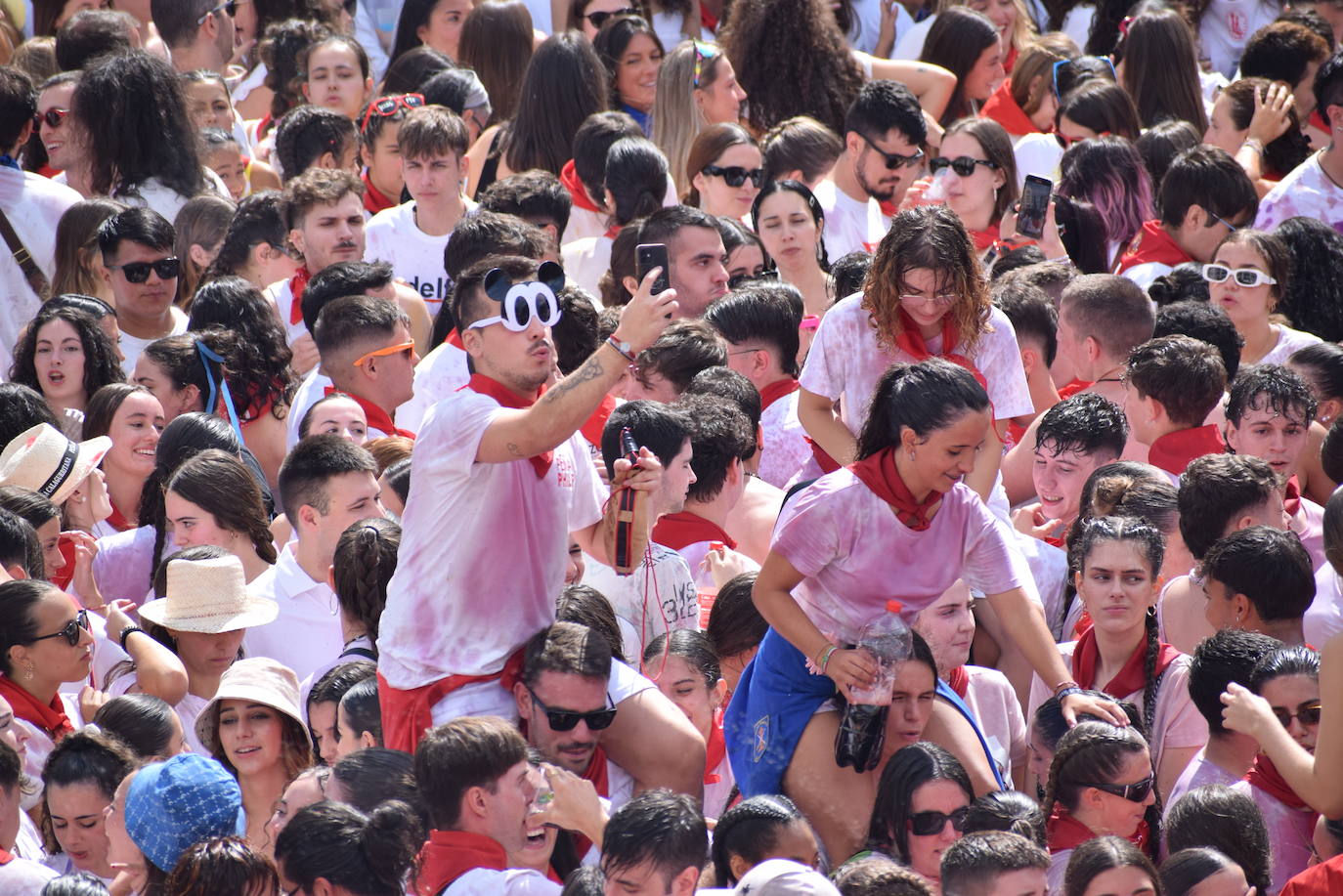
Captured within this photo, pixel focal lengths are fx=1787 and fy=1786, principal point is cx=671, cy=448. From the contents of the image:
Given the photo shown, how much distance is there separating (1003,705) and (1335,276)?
3.27 m

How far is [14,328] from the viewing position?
23.8 feet

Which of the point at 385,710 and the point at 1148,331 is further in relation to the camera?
the point at 1148,331

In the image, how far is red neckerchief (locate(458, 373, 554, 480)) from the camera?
427 centimetres

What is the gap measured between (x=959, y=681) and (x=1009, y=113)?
544 centimetres

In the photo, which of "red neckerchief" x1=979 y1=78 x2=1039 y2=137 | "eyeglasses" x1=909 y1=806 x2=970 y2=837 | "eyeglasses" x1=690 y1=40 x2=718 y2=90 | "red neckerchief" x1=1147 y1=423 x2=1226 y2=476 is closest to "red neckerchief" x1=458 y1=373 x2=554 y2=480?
"eyeglasses" x1=909 y1=806 x2=970 y2=837

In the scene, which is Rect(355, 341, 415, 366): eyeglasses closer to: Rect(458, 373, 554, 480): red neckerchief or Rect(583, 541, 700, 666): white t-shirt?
Rect(583, 541, 700, 666): white t-shirt

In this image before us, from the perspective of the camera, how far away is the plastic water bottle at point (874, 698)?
412 cm

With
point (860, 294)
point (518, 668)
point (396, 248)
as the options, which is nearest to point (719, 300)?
point (860, 294)

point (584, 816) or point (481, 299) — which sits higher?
point (481, 299)

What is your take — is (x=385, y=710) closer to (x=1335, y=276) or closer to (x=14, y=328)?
(x=14, y=328)

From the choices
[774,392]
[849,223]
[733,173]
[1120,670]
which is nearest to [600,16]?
[733,173]

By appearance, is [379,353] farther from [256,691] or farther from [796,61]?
[796,61]

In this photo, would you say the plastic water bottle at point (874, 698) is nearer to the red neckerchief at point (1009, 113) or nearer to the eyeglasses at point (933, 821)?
the eyeglasses at point (933, 821)

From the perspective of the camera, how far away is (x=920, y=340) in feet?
17.3
